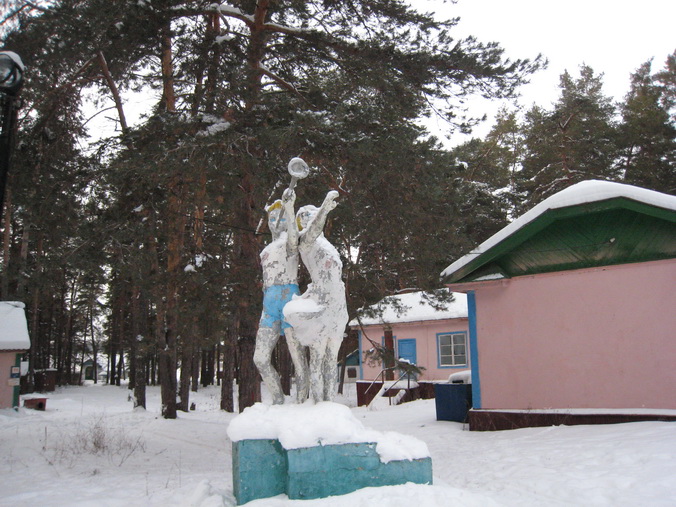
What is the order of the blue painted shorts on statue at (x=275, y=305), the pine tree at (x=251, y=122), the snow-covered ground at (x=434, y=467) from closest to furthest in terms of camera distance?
the snow-covered ground at (x=434, y=467), the blue painted shorts on statue at (x=275, y=305), the pine tree at (x=251, y=122)

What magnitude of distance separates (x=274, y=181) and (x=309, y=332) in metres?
4.09

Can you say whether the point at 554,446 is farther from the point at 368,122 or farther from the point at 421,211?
the point at 368,122

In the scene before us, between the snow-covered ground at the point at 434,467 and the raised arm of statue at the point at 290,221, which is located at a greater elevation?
the raised arm of statue at the point at 290,221

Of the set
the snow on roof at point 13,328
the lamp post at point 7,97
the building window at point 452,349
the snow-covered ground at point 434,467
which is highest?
the lamp post at point 7,97

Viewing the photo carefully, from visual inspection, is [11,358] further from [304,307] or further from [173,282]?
[304,307]

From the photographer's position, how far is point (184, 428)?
39.1 feet

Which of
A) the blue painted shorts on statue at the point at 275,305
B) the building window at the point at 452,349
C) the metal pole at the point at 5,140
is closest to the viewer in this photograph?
the metal pole at the point at 5,140

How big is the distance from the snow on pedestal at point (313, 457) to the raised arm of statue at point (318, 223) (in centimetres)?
169

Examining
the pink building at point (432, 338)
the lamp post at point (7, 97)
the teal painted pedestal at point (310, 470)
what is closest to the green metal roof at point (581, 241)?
the teal painted pedestal at point (310, 470)

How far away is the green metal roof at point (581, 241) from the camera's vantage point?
863 cm

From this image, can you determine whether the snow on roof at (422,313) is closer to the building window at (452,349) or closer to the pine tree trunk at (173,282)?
the building window at (452,349)

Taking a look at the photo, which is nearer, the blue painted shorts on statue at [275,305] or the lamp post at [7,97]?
the lamp post at [7,97]

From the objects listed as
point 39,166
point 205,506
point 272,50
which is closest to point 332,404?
point 205,506

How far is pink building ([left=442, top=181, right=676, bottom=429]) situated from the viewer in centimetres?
857
